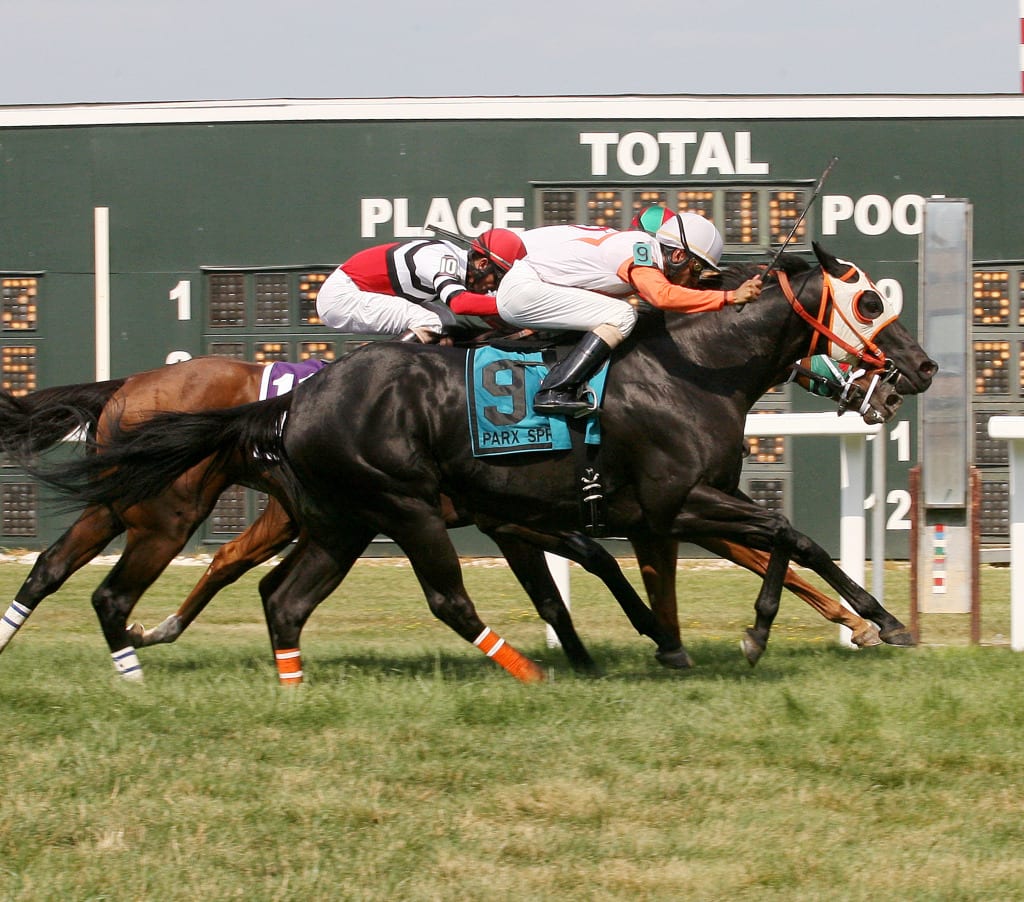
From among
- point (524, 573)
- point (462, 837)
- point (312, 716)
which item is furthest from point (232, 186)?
point (462, 837)

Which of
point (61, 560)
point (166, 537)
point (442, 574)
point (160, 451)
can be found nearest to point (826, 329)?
point (442, 574)

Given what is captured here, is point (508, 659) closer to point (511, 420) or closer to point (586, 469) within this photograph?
point (586, 469)

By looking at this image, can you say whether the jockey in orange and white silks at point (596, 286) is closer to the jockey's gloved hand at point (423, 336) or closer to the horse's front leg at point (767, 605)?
the jockey's gloved hand at point (423, 336)

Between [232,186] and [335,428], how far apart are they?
614 centimetres

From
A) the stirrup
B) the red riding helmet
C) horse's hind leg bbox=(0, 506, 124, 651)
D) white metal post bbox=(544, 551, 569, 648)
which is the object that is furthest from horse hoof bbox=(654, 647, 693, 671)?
horse's hind leg bbox=(0, 506, 124, 651)

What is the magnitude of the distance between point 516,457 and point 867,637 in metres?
1.60

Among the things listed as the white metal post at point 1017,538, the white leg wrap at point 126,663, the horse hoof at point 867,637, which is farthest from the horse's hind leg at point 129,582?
the white metal post at point 1017,538

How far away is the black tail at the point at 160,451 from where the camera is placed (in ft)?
20.4

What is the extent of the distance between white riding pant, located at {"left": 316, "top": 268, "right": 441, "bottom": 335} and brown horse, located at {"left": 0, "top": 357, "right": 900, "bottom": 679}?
1.55 feet

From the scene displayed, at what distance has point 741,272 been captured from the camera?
6523 mm

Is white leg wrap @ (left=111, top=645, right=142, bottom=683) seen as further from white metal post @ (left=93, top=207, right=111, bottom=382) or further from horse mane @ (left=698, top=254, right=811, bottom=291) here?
white metal post @ (left=93, top=207, right=111, bottom=382)

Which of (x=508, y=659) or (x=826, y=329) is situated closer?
(x=508, y=659)

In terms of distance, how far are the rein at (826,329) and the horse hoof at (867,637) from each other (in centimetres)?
105

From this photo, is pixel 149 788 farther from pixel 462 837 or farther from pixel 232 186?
pixel 232 186
